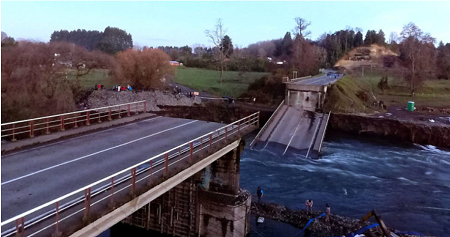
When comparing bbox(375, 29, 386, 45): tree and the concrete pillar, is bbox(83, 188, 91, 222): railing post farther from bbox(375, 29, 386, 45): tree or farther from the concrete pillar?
bbox(375, 29, 386, 45): tree

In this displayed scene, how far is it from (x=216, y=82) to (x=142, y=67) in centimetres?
1943

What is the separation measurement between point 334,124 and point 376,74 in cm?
5129

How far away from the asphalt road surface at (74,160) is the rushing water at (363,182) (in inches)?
324

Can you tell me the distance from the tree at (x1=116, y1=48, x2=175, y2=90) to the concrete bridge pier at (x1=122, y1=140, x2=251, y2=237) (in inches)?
1604

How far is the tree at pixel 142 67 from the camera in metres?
59.2

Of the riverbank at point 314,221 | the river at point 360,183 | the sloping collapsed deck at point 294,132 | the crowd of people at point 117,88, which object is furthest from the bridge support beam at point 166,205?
the crowd of people at point 117,88

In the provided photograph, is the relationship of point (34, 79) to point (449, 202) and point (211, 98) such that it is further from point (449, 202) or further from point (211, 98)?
point (449, 202)

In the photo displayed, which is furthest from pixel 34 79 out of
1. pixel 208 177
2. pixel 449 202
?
pixel 449 202

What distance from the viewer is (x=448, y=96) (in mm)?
67375

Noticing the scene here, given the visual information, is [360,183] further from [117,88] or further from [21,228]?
[117,88]

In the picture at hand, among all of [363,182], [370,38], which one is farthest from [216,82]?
[370,38]

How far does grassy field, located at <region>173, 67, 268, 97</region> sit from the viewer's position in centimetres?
6656

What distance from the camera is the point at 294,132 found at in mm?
43812

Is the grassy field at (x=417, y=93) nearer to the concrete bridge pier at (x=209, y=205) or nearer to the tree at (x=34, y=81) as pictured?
the concrete bridge pier at (x=209, y=205)
